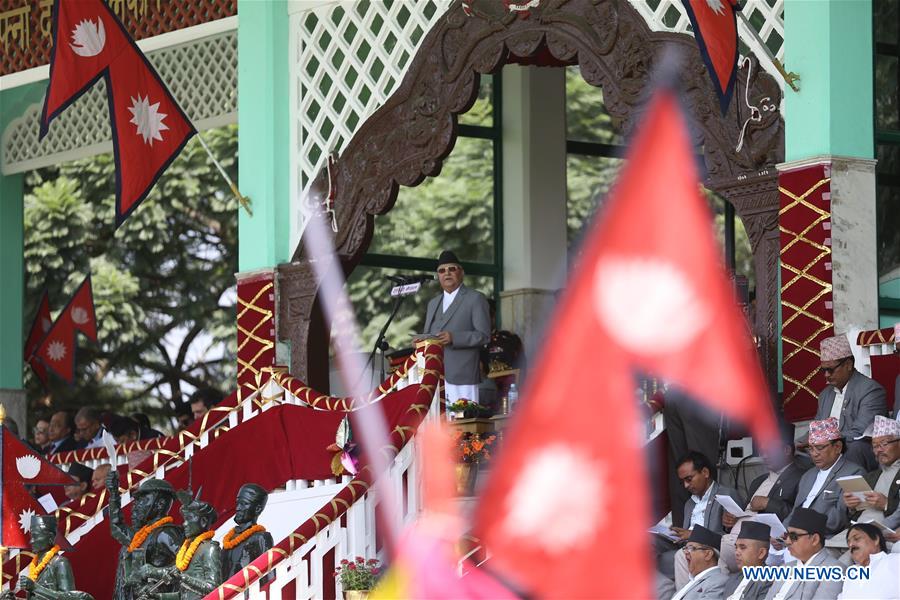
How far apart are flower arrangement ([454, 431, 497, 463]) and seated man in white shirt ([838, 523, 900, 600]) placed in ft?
10.7

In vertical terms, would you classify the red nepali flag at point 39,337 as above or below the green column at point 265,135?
below

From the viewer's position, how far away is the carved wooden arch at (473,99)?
11.8 meters

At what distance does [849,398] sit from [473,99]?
16.4 ft

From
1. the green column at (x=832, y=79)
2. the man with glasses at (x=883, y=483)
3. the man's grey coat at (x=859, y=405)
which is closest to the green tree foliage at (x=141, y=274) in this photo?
the green column at (x=832, y=79)

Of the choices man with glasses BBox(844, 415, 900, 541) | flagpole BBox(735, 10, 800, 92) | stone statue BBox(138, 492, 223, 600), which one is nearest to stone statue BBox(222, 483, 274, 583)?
stone statue BBox(138, 492, 223, 600)

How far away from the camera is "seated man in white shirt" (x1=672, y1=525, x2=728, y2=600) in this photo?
8977 mm

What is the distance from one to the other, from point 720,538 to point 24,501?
5.72 meters

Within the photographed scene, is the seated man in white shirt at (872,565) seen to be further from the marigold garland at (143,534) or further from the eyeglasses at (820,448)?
the marigold garland at (143,534)

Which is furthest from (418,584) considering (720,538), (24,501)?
(24,501)

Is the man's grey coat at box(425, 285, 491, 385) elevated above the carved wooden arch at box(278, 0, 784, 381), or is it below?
below

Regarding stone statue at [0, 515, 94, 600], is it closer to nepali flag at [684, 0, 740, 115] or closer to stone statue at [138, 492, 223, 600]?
stone statue at [138, 492, 223, 600]

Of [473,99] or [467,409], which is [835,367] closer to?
[467,409]

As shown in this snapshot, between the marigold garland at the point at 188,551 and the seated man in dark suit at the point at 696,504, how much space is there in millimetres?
2673

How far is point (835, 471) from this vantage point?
9.34 meters
